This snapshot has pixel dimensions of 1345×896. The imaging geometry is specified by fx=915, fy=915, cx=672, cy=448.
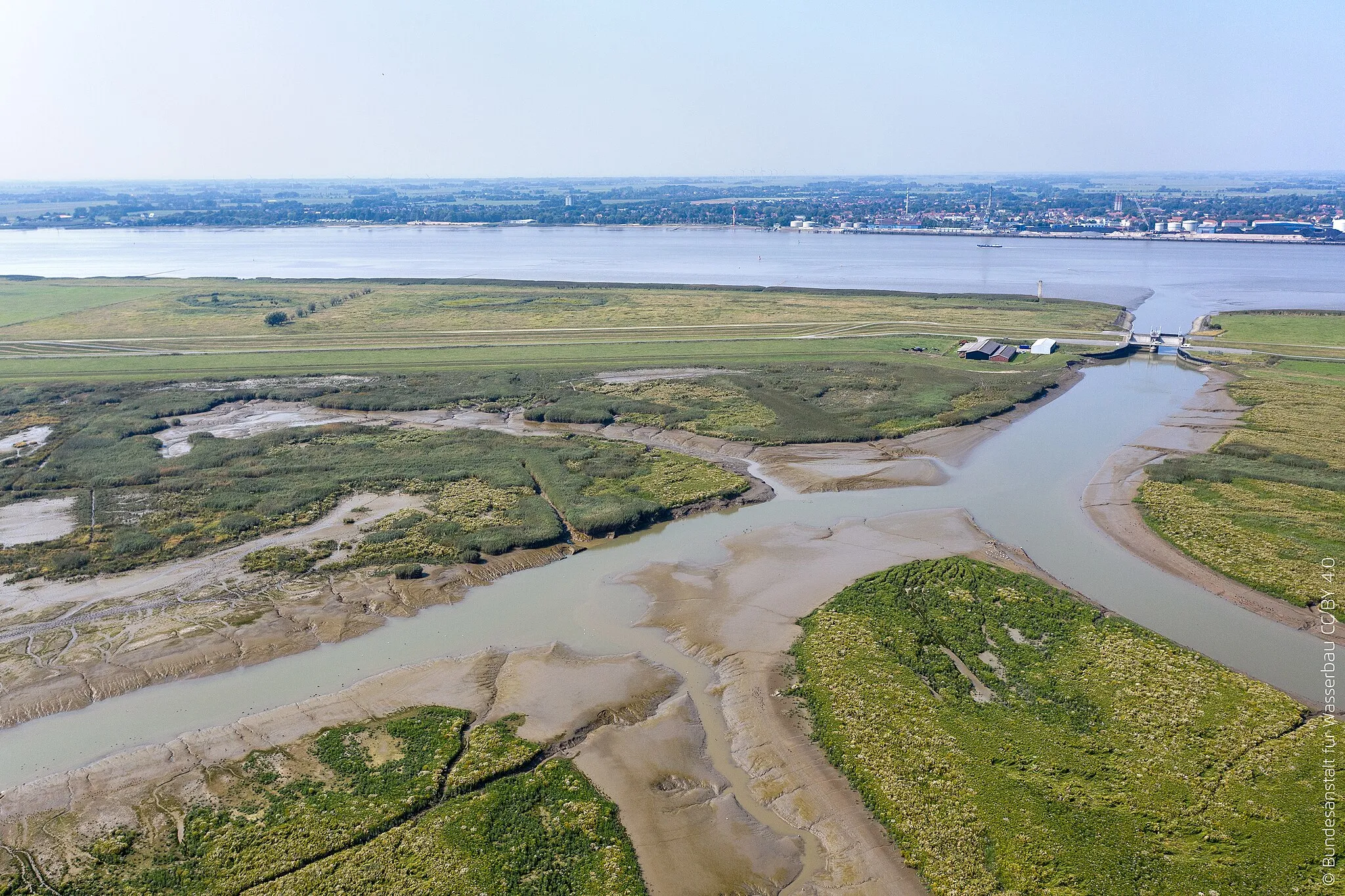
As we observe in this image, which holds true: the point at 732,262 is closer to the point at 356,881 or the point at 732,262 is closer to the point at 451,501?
the point at 451,501

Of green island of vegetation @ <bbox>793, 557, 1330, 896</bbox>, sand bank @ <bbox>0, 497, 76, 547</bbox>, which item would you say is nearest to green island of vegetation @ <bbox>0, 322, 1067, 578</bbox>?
sand bank @ <bbox>0, 497, 76, 547</bbox>

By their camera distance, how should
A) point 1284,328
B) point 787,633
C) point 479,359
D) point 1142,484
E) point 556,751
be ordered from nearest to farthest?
point 556,751, point 787,633, point 1142,484, point 479,359, point 1284,328

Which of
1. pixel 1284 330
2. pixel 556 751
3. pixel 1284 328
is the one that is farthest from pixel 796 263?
pixel 556 751

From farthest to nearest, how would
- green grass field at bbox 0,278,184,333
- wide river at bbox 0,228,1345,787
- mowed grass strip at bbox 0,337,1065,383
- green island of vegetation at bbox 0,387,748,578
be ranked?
green grass field at bbox 0,278,184,333 < mowed grass strip at bbox 0,337,1065,383 < green island of vegetation at bbox 0,387,748,578 < wide river at bbox 0,228,1345,787

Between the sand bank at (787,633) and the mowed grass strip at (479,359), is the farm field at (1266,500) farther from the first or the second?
the mowed grass strip at (479,359)

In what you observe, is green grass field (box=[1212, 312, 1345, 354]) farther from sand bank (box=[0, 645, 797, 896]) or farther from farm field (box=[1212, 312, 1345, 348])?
sand bank (box=[0, 645, 797, 896])

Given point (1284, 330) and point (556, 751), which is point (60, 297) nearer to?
point (556, 751)

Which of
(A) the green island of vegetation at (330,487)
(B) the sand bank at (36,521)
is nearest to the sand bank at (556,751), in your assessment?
(A) the green island of vegetation at (330,487)
